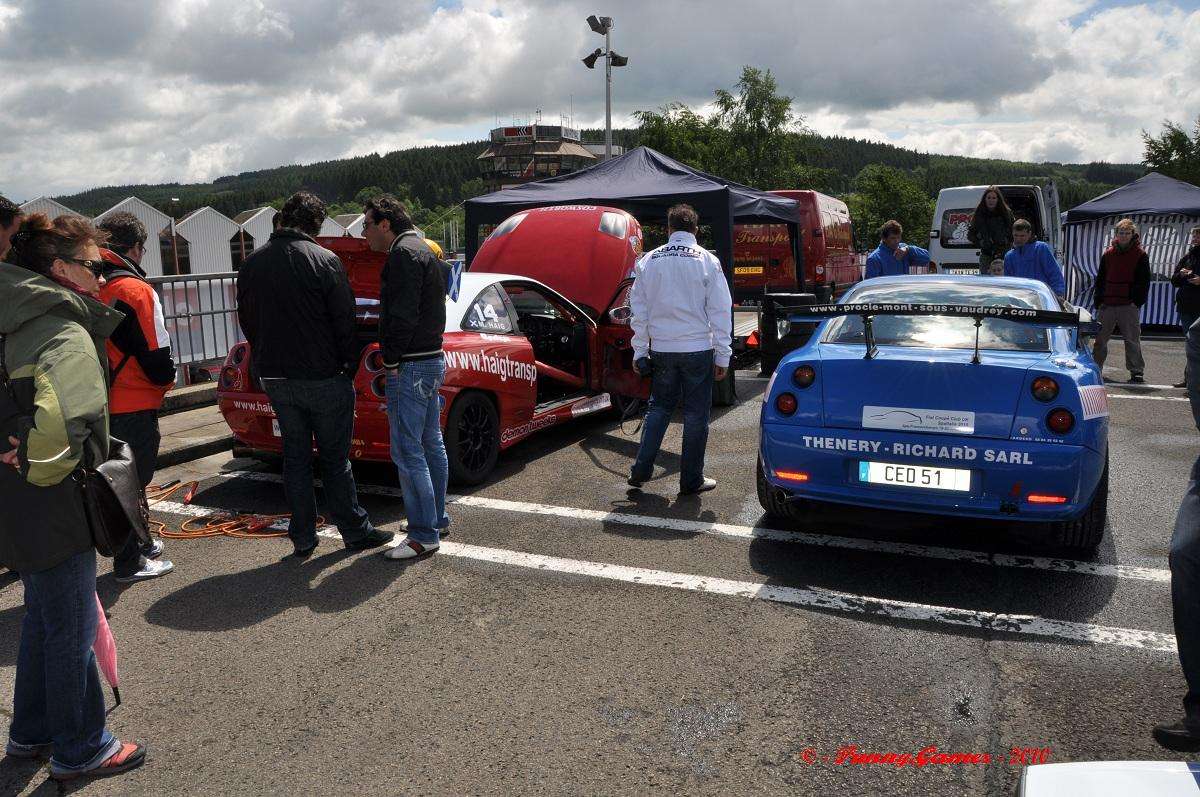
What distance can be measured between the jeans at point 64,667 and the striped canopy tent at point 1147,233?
54.5 feet

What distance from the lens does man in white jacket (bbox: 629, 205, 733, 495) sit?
5.75 m

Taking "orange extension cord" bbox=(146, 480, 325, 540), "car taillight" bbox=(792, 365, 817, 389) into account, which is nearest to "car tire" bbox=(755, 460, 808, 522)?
"car taillight" bbox=(792, 365, 817, 389)

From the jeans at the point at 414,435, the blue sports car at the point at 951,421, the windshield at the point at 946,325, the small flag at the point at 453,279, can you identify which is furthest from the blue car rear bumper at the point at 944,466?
the small flag at the point at 453,279

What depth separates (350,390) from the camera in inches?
189

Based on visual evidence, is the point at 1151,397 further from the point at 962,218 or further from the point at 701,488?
the point at 962,218

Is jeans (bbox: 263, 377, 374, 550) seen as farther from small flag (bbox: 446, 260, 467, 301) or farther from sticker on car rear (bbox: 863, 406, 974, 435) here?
sticker on car rear (bbox: 863, 406, 974, 435)

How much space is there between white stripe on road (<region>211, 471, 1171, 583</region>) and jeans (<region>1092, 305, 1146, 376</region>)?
22.4 ft

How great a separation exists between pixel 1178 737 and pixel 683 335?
352 centimetres

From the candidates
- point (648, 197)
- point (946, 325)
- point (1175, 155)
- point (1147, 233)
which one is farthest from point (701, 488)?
point (1175, 155)

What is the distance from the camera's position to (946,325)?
491cm

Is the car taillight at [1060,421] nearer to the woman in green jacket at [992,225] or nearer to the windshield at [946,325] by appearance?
the windshield at [946,325]

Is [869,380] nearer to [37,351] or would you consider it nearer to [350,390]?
[350,390]

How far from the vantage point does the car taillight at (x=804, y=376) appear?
4.57 m

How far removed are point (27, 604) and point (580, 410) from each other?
4.93 metres
